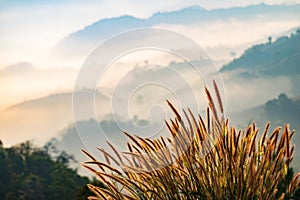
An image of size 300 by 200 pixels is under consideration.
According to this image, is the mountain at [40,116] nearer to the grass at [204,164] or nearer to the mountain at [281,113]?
the mountain at [281,113]

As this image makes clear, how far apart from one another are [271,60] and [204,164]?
448 ft

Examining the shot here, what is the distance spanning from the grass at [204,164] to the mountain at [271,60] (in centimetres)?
12486

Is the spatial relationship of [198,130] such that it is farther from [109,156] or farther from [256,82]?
[256,82]

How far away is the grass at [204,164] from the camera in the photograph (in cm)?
367

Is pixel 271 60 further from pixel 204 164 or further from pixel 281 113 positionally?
pixel 204 164

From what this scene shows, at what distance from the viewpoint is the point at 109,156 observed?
3924mm

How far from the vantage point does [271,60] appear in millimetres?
137500

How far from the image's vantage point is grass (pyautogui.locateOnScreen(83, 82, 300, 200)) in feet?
12.0

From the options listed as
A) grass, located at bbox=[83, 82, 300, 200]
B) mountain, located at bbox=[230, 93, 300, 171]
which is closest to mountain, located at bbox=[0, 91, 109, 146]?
mountain, located at bbox=[230, 93, 300, 171]

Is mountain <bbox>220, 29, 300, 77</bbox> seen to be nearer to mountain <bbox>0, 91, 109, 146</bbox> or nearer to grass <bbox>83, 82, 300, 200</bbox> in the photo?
mountain <bbox>0, 91, 109, 146</bbox>

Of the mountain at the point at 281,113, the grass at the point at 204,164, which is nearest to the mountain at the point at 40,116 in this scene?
the mountain at the point at 281,113

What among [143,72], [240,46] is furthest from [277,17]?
[143,72]

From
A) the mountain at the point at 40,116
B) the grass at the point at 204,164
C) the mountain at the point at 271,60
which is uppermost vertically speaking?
the mountain at the point at 271,60

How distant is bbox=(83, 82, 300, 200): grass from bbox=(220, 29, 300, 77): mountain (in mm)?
124863
